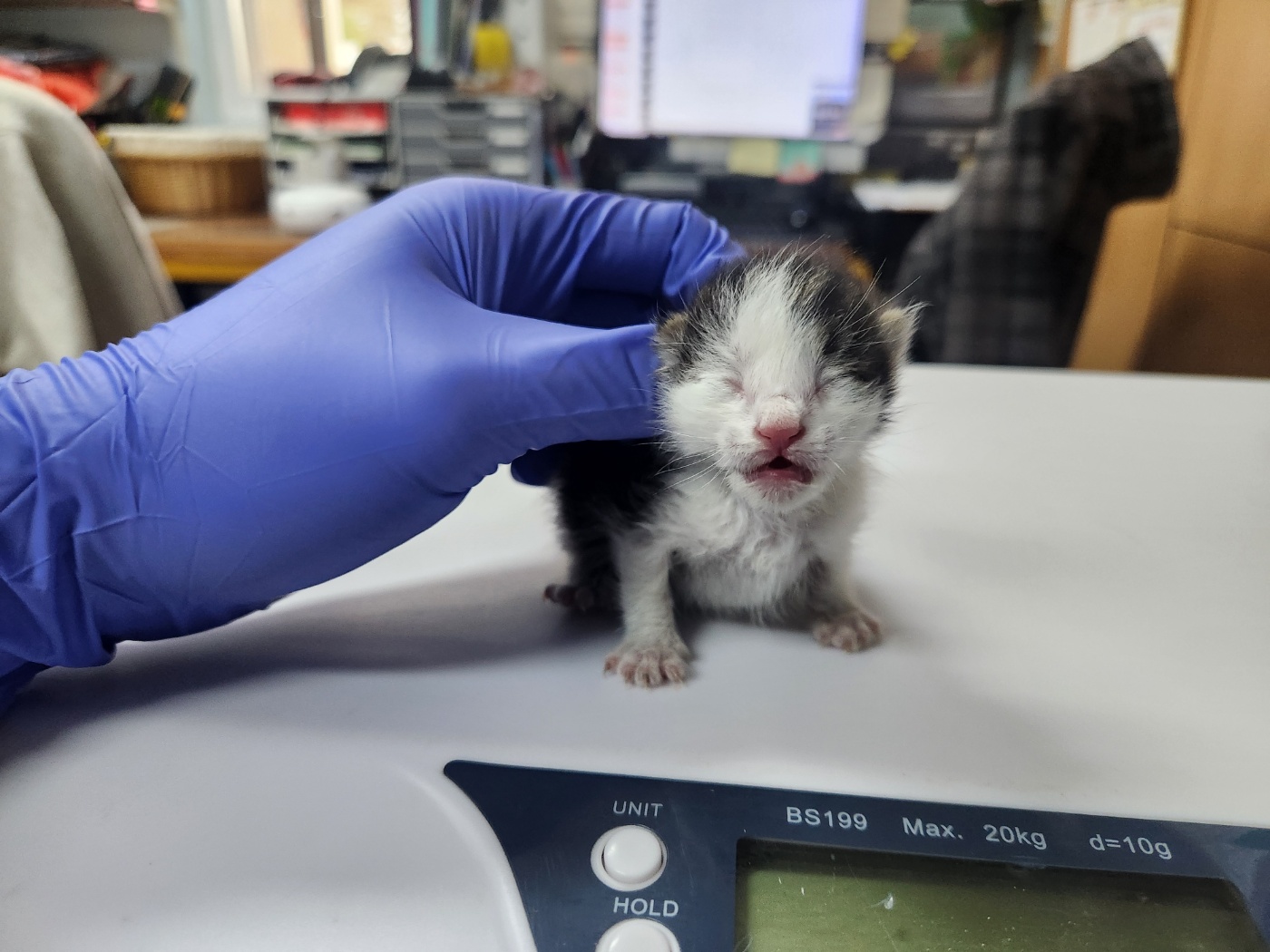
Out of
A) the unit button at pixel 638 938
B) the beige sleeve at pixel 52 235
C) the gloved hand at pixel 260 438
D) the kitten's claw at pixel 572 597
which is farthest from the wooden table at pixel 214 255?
the unit button at pixel 638 938

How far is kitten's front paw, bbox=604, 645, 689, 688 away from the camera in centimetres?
71

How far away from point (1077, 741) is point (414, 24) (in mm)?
2532

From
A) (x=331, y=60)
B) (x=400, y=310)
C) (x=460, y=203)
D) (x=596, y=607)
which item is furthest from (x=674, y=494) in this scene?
(x=331, y=60)

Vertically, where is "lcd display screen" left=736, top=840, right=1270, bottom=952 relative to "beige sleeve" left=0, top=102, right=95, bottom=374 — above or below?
below

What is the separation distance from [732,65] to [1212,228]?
140 cm

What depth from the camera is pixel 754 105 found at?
2283mm

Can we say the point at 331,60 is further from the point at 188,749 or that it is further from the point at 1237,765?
the point at 1237,765

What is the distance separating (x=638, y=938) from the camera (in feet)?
1.54

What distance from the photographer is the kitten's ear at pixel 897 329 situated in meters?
0.83

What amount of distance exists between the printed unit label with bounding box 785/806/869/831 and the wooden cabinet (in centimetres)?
100

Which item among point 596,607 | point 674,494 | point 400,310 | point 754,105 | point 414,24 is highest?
→ point 414,24

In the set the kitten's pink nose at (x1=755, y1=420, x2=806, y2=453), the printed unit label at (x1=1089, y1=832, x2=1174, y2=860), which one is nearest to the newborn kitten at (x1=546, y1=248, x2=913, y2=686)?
the kitten's pink nose at (x1=755, y1=420, x2=806, y2=453)

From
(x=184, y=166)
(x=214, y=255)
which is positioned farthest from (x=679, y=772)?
(x=184, y=166)

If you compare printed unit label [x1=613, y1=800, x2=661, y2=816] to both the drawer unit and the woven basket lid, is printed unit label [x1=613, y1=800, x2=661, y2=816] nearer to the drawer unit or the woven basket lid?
the drawer unit
